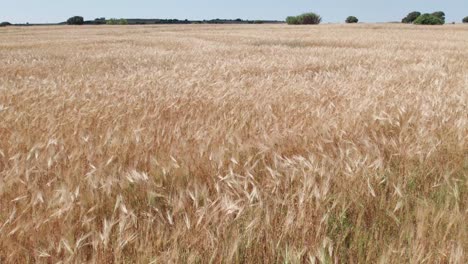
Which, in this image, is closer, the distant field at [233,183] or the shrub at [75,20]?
the distant field at [233,183]

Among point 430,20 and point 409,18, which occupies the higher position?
point 430,20

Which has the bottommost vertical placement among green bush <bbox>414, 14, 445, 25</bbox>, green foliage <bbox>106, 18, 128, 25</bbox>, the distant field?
green foliage <bbox>106, 18, 128, 25</bbox>

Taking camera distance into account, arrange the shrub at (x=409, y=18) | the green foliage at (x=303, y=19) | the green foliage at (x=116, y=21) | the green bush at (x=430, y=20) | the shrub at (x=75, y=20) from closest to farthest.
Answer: the green bush at (x=430, y=20) < the green foliage at (x=303, y=19) < the green foliage at (x=116, y=21) < the shrub at (x=75, y=20) < the shrub at (x=409, y=18)

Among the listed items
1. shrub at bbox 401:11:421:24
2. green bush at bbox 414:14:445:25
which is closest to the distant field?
green bush at bbox 414:14:445:25

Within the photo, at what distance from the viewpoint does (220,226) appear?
4.31 ft

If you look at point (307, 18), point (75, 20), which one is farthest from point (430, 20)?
point (75, 20)

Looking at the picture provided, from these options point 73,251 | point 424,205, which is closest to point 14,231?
point 73,251

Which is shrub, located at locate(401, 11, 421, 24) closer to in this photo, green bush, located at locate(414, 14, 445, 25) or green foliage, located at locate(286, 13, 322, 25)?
green foliage, located at locate(286, 13, 322, 25)

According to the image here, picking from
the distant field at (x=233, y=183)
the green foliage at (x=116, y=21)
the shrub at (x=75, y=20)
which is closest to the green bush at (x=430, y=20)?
the green foliage at (x=116, y=21)

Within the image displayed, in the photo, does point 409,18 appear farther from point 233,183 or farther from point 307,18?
point 233,183

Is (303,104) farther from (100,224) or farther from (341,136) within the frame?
(100,224)

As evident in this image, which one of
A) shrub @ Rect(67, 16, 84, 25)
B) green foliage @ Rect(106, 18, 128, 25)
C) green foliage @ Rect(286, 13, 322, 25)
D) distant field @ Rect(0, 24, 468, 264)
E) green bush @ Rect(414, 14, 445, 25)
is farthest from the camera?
shrub @ Rect(67, 16, 84, 25)

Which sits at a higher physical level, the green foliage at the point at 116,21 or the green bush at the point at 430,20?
the green bush at the point at 430,20

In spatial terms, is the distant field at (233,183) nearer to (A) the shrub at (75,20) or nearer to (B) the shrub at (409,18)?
(A) the shrub at (75,20)
